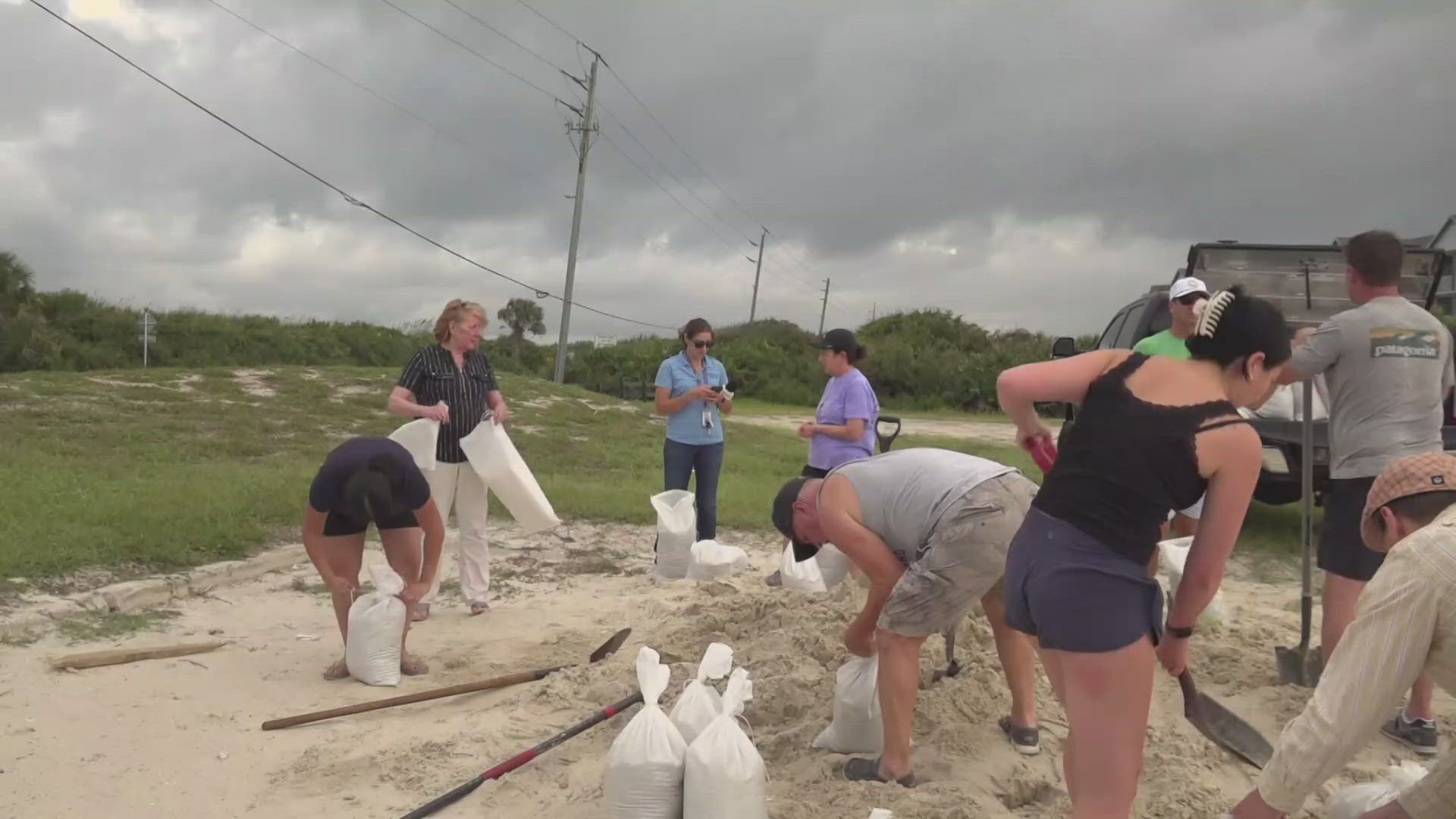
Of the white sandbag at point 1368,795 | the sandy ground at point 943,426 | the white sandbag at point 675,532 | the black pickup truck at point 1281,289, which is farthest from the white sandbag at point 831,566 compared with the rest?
the sandy ground at point 943,426

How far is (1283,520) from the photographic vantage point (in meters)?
9.20

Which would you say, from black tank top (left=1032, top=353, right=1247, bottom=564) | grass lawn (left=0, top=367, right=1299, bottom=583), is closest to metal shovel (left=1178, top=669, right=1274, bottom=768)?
black tank top (left=1032, top=353, right=1247, bottom=564)

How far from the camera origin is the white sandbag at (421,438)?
17.4 feet

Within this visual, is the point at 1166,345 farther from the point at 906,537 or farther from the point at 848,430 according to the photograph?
the point at 906,537

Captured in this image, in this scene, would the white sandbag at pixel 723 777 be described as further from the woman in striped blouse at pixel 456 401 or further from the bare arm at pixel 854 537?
the woman in striped blouse at pixel 456 401

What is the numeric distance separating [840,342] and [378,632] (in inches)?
122

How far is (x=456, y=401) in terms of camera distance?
18.3ft

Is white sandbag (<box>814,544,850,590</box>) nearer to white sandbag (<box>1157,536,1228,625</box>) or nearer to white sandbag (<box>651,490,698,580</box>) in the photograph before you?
white sandbag (<box>651,490,698,580</box>)

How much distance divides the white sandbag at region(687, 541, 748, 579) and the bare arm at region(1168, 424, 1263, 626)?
4.34 meters

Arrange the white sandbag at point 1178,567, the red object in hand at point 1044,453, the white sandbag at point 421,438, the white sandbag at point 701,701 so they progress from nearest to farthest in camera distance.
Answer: the red object in hand at point 1044,453, the white sandbag at point 701,701, the white sandbag at point 1178,567, the white sandbag at point 421,438

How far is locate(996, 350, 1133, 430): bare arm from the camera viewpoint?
8.00 feet

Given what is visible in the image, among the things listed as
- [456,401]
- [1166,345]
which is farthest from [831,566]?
[456,401]

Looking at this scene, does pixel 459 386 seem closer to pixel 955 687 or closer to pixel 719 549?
pixel 719 549

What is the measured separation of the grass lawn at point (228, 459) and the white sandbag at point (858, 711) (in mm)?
4655
